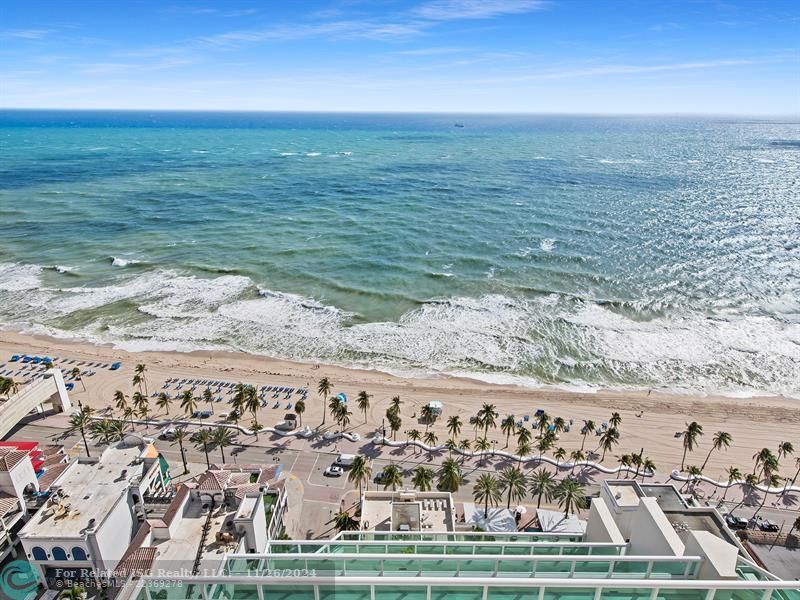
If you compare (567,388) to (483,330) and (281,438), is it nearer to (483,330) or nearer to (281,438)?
(483,330)

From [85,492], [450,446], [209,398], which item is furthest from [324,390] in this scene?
[85,492]

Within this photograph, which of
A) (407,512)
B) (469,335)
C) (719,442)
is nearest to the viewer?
(407,512)

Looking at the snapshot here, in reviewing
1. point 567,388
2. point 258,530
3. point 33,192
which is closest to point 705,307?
point 567,388

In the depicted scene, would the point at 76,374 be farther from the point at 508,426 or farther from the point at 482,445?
the point at 508,426

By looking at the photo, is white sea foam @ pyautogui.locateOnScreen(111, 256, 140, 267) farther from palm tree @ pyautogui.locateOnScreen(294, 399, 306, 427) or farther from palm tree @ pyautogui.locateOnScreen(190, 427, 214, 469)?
palm tree @ pyautogui.locateOnScreen(294, 399, 306, 427)

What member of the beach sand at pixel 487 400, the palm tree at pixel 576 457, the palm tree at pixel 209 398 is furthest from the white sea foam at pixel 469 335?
the palm tree at pixel 576 457
